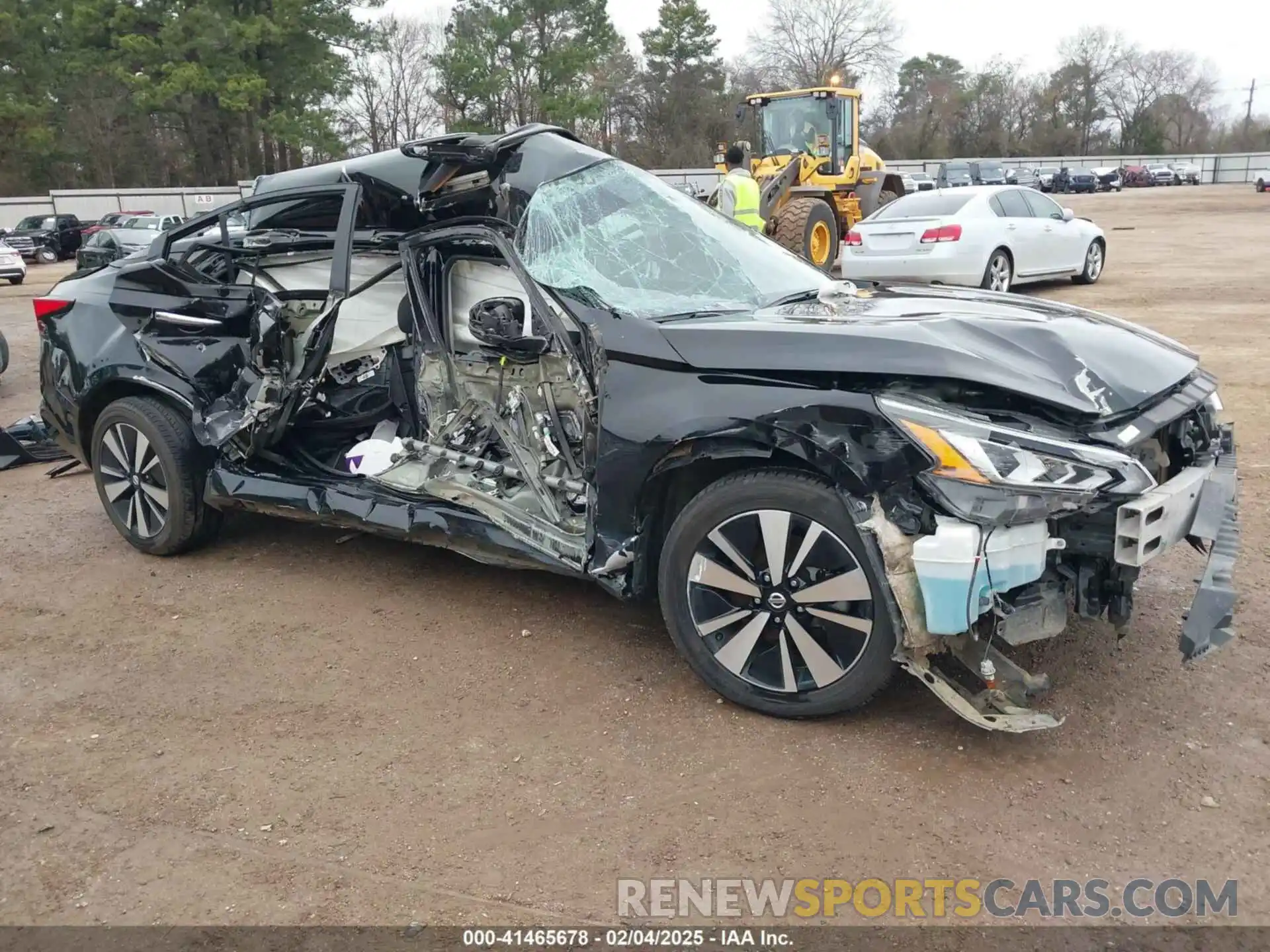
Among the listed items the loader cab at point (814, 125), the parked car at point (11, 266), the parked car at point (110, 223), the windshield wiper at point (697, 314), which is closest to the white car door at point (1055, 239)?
the loader cab at point (814, 125)

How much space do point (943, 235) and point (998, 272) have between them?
0.99 m

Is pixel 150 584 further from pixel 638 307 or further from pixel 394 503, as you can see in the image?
pixel 638 307

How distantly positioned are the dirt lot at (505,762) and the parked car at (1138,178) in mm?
64694

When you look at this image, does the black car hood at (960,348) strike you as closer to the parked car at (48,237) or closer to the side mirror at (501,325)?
the side mirror at (501,325)

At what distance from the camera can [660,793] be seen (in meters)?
3.06

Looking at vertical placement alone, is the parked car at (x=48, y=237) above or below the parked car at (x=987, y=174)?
below

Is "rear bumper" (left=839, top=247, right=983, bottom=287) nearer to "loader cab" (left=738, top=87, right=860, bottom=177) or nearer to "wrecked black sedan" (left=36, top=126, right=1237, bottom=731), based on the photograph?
"loader cab" (left=738, top=87, right=860, bottom=177)

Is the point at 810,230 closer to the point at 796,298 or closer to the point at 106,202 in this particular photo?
the point at 796,298

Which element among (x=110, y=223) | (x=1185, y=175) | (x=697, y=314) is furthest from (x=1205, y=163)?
(x=697, y=314)

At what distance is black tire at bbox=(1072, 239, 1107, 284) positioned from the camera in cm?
1423

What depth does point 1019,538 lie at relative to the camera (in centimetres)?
291

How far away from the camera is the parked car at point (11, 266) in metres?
24.3

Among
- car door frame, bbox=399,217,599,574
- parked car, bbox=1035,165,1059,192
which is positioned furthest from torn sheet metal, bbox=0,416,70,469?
parked car, bbox=1035,165,1059,192

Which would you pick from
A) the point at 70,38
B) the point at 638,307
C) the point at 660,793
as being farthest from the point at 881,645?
the point at 70,38
